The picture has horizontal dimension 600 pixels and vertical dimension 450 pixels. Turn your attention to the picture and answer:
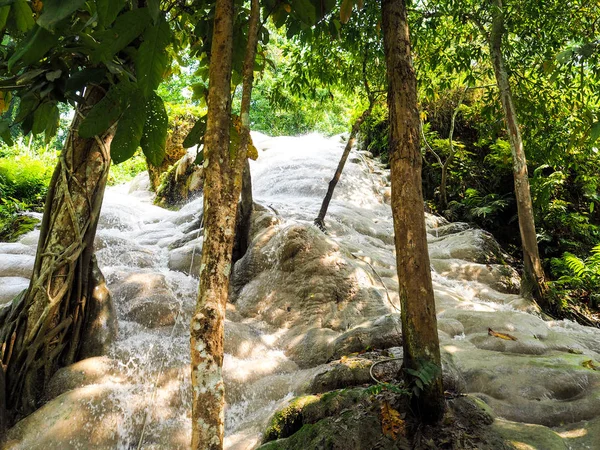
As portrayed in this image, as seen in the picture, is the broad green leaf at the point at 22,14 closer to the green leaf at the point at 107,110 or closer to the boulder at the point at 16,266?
the green leaf at the point at 107,110

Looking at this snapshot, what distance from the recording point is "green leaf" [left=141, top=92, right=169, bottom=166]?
125 cm

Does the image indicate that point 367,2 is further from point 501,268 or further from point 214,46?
point 501,268

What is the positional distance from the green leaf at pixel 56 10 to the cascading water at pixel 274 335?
118 centimetres

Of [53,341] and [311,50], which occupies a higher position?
[311,50]

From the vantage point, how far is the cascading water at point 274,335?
93.2 inches

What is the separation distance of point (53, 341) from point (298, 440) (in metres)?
1.75

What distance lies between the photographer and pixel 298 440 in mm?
1834

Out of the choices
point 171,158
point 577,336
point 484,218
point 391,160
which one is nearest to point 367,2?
point 391,160

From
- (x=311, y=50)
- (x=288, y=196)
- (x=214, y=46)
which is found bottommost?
(x=288, y=196)

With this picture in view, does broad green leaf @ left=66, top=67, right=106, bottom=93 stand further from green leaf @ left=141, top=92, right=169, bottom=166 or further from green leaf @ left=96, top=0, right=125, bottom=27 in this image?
green leaf @ left=96, top=0, right=125, bottom=27

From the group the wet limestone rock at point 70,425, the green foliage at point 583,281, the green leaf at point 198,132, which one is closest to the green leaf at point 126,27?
the green leaf at point 198,132

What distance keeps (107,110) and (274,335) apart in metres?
2.78

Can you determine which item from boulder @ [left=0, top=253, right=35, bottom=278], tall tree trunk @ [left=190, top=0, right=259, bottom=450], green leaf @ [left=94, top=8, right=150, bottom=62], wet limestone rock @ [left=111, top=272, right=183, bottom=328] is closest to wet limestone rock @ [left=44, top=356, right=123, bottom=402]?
wet limestone rock @ [left=111, top=272, right=183, bottom=328]

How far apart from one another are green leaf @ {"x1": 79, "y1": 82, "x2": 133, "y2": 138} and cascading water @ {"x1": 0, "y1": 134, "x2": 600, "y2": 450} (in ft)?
3.16
